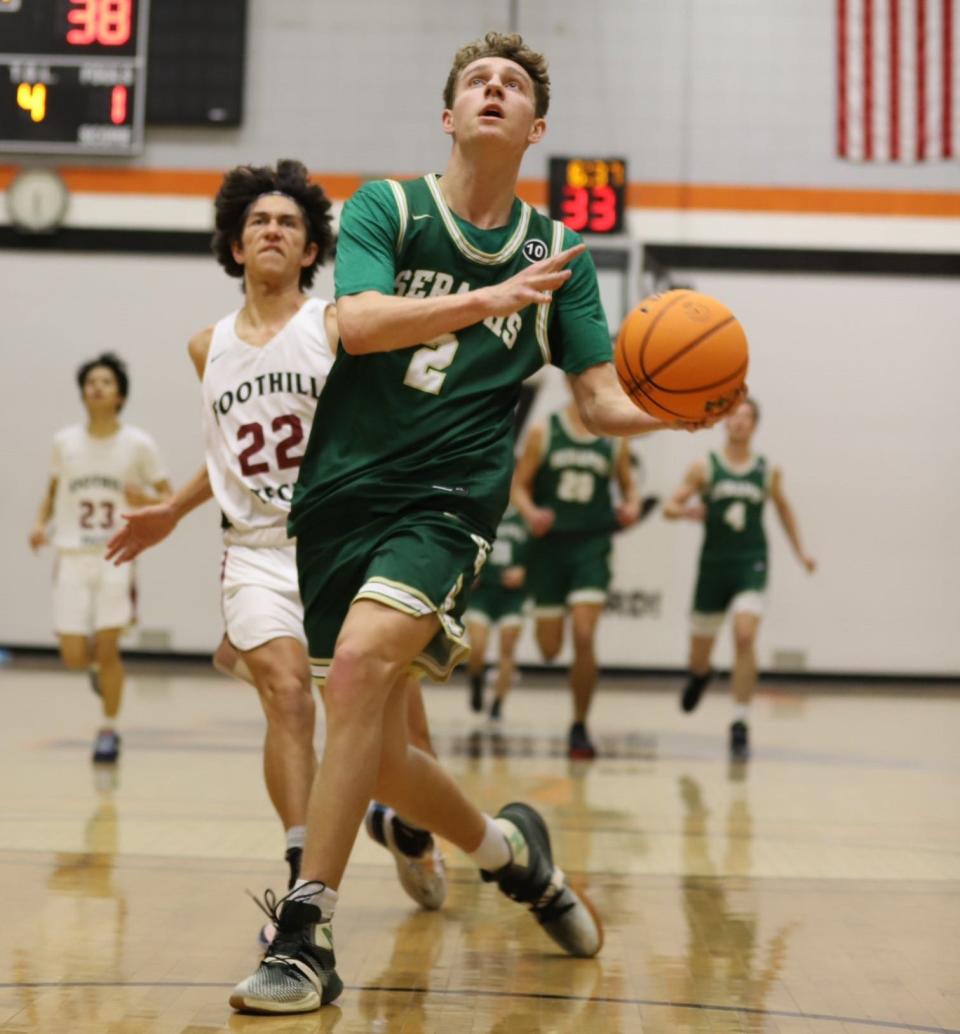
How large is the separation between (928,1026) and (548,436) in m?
6.22

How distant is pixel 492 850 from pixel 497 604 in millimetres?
6925

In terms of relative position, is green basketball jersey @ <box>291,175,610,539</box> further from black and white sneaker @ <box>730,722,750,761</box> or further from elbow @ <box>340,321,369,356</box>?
black and white sneaker @ <box>730,722,750,761</box>

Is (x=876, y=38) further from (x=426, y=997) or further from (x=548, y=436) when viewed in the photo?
(x=426, y=997)

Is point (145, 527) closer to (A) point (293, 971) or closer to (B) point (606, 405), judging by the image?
(B) point (606, 405)

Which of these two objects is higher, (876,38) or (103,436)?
(876,38)

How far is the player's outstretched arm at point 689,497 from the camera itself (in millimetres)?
9211

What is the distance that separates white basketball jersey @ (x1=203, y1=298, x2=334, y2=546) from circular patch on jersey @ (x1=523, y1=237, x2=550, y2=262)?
2.97 ft

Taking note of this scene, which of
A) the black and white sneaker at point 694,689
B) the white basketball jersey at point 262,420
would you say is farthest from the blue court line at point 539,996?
the black and white sneaker at point 694,689

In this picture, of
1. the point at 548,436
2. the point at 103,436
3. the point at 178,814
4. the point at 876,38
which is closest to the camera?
the point at 178,814

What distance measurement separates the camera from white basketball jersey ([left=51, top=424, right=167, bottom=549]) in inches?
320

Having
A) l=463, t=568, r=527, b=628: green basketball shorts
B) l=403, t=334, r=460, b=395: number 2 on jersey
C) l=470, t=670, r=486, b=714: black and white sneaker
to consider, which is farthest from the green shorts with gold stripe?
l=463, t=568, r=527, b=628: green basketball shorts

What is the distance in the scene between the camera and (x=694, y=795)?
6.97m

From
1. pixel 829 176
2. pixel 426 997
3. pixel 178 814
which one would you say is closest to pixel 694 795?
pixel 178 814

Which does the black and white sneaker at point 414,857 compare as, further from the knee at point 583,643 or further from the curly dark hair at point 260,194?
the knee at point 583,643
